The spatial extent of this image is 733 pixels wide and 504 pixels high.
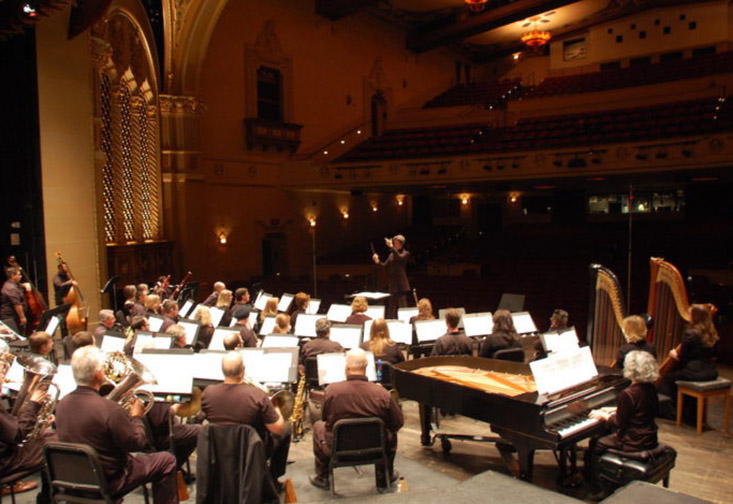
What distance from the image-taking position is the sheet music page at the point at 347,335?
6.59 metres

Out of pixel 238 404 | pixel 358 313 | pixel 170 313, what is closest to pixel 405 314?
pixel 358 313

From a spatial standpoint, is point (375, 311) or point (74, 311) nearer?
point (375, 311)

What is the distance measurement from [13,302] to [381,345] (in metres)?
5.58

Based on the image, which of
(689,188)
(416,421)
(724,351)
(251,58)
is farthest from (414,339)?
(689,188)

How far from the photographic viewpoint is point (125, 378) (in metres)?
3.79

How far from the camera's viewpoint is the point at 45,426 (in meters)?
4.38

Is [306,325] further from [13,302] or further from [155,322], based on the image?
[13,302]

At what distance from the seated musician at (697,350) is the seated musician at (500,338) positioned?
1635 millimetres

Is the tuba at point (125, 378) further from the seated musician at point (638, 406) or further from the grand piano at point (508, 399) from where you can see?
the seated musician at point (638, 406)

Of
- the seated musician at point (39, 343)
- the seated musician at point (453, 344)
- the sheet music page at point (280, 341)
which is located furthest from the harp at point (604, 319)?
the seated musician at point (39, 343)

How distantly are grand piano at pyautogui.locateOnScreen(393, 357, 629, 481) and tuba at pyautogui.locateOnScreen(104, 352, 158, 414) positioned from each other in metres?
2.33

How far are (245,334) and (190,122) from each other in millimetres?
9889

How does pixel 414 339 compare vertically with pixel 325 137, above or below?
below

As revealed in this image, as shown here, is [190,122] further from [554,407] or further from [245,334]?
[554,407]
